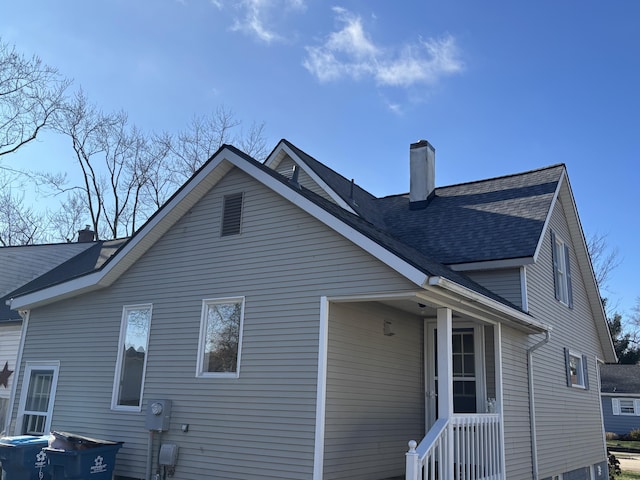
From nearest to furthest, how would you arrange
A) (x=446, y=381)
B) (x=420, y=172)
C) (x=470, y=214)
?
1. (x=446, y=381)
2. (x=470, y=214)
3. (x=420, y=172)

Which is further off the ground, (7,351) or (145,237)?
(145,237)

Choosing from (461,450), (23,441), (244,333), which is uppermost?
(244,333)

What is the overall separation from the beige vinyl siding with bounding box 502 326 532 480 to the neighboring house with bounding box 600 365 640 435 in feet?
88.5

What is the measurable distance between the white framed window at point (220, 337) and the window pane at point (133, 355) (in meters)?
1.32

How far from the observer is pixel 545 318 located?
35.4 ft

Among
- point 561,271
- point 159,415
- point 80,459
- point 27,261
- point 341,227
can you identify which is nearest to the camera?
point 341,227

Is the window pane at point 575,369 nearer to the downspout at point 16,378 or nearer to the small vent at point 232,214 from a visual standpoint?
the small vent at point 232,214

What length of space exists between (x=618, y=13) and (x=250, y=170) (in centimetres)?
852

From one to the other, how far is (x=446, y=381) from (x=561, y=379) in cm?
579

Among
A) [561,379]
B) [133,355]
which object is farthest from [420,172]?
[133,355]

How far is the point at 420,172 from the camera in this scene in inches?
516

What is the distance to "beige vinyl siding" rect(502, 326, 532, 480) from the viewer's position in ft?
28.6

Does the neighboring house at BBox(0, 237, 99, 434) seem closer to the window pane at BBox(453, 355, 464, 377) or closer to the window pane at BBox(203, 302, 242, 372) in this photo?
the window pane at BBox(203, 302, 242, 372)

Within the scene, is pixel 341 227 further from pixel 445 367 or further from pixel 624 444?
pixel 624 444
